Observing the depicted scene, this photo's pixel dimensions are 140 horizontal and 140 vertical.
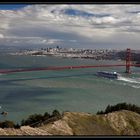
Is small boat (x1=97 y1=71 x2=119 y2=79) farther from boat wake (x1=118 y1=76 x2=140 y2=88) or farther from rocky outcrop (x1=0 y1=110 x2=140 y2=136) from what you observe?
rocky outcrop (x1=0 y1=110 x2=140 y2=136)

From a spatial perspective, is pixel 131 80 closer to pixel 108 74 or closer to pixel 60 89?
pixel 108 74

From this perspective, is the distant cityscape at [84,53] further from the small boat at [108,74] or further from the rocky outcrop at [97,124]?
the rocky outcrop at [97,124]

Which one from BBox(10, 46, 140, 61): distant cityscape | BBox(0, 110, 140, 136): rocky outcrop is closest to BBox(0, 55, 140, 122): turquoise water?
BBox(10, 46, 140, 61): distant cityscape

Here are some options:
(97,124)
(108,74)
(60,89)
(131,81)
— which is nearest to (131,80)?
(131,81)

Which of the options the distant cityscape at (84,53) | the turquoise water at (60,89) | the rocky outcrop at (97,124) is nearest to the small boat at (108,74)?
the turquoise water at (60,89)

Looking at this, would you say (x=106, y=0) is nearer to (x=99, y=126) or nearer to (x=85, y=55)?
(x=99, y=126)

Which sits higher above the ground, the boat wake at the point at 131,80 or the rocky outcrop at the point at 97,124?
the rocky outcrop at the point at 97,124

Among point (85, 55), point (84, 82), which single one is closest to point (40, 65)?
point (84, 82)
